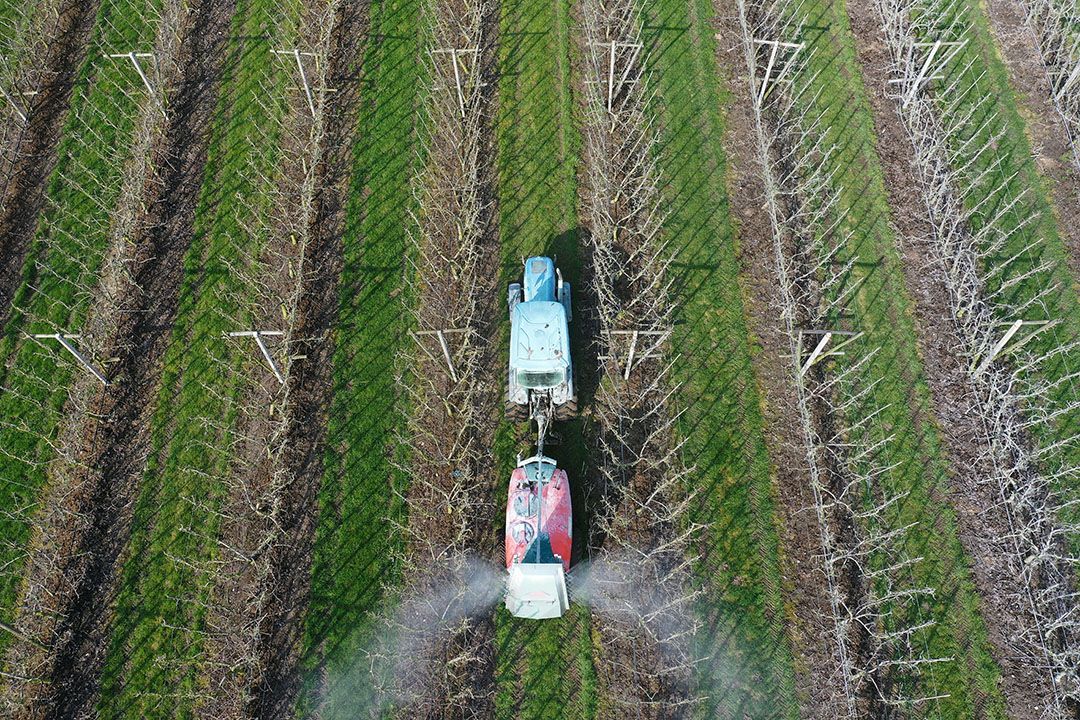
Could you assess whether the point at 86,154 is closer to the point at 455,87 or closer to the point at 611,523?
the point at 455,87

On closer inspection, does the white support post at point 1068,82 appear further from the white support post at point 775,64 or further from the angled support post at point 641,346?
the angled support post at point 641,346

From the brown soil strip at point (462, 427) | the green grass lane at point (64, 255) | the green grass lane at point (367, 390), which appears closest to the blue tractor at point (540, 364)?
the brown soil strip at point (462, 427)

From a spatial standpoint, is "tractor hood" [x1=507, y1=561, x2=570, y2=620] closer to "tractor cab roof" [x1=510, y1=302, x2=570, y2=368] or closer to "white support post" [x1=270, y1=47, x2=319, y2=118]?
"tractor cab roof" [x1=510, y1=302, x2=570, y2=368]

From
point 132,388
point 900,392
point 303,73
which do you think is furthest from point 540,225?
point 132,388

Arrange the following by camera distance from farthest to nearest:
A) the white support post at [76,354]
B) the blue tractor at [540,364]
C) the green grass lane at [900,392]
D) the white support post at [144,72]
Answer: the white support post at [144,72] < the white support post at [76,354] < the blue tractor at [540,364] < the green grass lane at [900,392]

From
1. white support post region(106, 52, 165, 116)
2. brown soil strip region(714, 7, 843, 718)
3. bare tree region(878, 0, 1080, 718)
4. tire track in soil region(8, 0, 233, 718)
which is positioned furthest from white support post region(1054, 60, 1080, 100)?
white support post region(106, 52, 165, 116)

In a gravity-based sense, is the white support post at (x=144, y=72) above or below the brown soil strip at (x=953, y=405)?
above

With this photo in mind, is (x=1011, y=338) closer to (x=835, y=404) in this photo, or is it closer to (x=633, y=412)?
(x=835, y=404)
